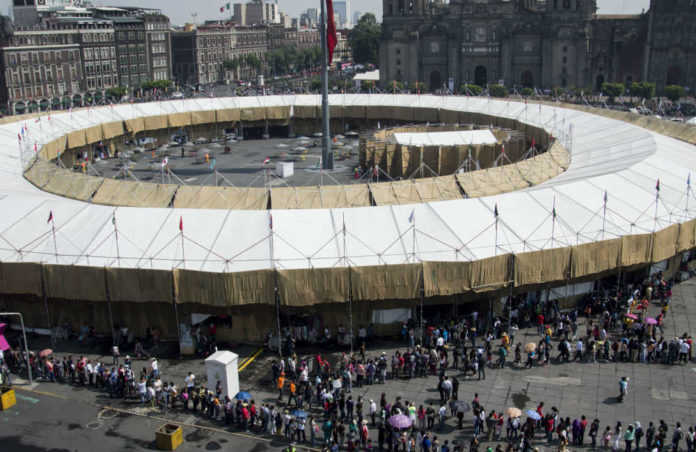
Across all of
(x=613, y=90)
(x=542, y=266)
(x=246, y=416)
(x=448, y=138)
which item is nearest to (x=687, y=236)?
(x=542, y=266)

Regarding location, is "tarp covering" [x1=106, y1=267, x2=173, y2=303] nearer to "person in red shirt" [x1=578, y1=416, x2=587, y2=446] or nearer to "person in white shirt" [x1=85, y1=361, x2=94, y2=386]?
"person in white shirt" [x1=85, y1=361, x2=94, y2=386]

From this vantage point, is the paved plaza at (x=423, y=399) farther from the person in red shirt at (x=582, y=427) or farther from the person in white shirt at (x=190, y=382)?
the person in red shirt at (x=582, y=427)

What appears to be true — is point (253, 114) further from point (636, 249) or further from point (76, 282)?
point (636, 249)

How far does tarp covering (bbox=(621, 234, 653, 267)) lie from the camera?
33.8m

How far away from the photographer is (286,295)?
30078mm

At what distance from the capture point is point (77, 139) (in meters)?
70.9

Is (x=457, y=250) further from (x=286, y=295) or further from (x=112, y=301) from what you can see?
(x=112, y=301)

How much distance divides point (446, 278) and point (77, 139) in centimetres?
5224

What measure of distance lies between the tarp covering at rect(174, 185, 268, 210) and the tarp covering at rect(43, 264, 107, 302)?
29.1ft

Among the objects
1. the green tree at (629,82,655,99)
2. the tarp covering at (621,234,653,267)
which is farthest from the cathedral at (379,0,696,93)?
the tarp covering at (621,234,653,267)

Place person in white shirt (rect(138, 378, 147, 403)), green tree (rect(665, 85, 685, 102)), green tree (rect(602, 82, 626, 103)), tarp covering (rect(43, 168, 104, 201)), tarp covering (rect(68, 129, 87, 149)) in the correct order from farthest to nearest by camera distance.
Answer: green tree (rect(602, 82, 626, 103)), green tree (rect(665, 85, 685, 102)), tarp covering (rect(68, 129, 87, 149)), tarp covering (rect(43, 168, 104, 201)), person in white shirt (rect(138, 378, 147, 403))

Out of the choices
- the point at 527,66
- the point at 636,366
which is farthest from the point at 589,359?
the point at 527,66

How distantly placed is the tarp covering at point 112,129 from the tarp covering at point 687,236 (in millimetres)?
59540

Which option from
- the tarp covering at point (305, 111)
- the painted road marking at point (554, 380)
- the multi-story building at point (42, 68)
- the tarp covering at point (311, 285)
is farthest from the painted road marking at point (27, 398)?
the multi-story building at point (42, 68)
